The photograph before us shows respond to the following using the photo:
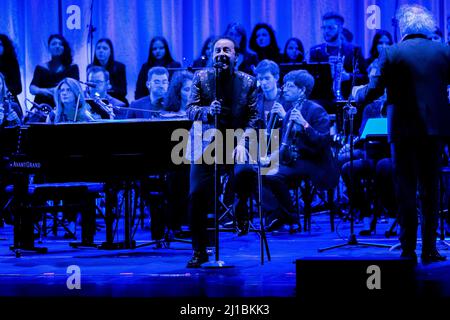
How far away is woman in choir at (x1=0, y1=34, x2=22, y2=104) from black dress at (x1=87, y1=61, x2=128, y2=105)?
1.57 metres

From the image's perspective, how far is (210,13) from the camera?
12055 millimetres

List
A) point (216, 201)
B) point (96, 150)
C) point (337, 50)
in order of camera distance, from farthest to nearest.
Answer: point (337, 50) < point (96, 150) < point (216, 201)

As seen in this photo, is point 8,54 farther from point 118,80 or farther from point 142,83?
point 142,83

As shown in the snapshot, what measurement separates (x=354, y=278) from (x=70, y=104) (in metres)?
5.30

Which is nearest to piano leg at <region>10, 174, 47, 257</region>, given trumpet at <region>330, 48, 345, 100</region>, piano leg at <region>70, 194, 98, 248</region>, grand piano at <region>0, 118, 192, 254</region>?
grand piano at <region>0, 118, 192, 254</region>

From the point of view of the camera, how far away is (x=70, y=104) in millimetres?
8703

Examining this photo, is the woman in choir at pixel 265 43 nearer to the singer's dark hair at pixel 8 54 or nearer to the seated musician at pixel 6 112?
the seated musician at pixel 6 112

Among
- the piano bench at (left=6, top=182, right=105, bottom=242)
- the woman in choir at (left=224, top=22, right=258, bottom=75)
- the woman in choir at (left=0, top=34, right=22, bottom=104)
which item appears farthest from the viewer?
the woman in choir at (left=0, top=34, right=22, bottom=104)

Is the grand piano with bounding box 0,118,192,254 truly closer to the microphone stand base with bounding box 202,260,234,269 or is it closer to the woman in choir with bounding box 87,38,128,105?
the microphone stand base with bounding box 202,260,234,269

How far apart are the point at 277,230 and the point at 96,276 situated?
12.1 ft

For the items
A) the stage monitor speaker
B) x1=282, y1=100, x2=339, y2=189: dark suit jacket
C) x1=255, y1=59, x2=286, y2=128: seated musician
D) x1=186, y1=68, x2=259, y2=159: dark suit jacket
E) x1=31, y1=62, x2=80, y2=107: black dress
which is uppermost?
x1=31, y1=62, x2=80, y2=107: black dress

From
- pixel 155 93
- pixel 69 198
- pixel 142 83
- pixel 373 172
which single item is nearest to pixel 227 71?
pixel 69 198

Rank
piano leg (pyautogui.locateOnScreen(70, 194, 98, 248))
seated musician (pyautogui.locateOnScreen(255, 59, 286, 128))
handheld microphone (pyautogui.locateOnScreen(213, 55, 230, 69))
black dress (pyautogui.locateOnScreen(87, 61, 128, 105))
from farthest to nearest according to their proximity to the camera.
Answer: black dress (pyautogui.locateOnScreen(87, 61, 128, 105)), seated musician (pyautogui.locateOnScreen(255, 59, 286, 128)), piano leg (pyautogui.locateOnScreen(70, 194, 98, 248)), handheld microphone (pyautogui.locateOnScreen(213, 55, 230, 69))

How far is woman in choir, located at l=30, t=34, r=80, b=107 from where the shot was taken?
11.9 m
